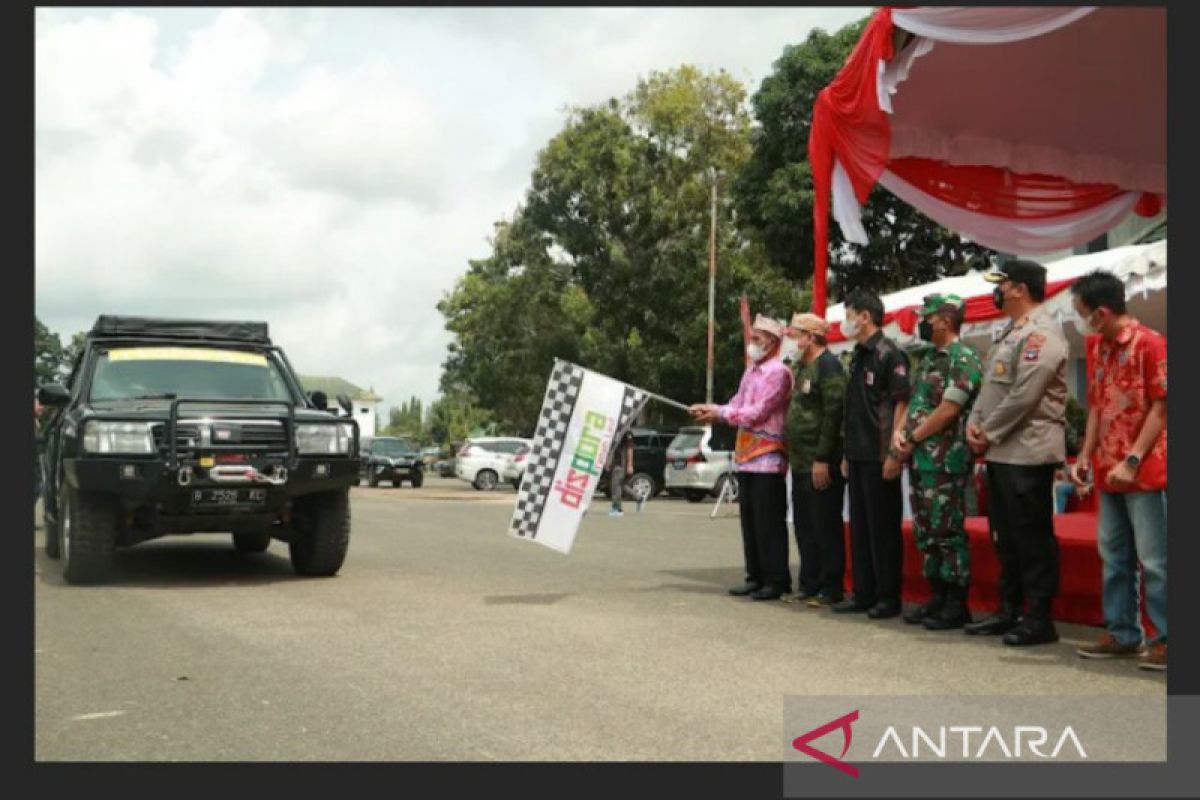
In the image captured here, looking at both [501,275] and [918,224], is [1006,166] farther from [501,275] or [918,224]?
[501,275]

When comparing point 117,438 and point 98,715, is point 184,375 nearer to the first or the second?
point 117,438

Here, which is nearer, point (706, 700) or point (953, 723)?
point (953, 723)

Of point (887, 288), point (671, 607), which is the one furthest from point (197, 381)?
point (887, 288)

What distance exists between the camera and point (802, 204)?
26453 mm

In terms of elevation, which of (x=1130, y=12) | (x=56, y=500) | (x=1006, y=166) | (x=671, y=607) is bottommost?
(x=671, y=607)

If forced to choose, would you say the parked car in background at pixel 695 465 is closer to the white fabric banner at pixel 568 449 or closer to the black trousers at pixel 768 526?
the white fabric banner at pixel 568 449

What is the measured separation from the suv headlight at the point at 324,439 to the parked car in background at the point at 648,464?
60.1 feet

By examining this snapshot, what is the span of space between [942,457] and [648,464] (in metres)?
21.1

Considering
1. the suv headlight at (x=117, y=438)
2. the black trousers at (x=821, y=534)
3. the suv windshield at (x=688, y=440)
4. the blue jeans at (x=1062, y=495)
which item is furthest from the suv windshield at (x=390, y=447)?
the black trousers at (x=821, y=534)

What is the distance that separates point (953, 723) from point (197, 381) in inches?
269

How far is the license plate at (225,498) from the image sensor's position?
326 inches

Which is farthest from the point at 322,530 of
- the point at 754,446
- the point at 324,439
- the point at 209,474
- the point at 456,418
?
the point at 456,418

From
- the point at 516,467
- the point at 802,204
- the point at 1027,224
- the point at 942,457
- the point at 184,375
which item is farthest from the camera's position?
the point at 516,467

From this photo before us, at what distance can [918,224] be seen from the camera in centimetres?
2291
